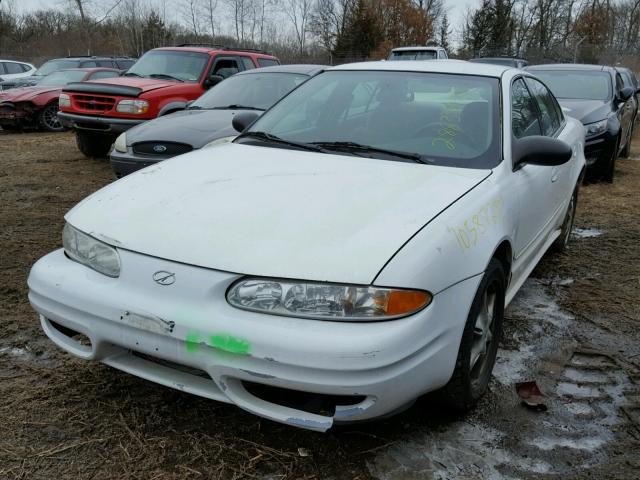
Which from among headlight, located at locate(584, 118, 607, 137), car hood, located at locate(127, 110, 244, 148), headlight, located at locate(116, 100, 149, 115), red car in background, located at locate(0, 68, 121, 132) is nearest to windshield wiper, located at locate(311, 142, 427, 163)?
car hood, located at locate(127, 110, 244, 148)

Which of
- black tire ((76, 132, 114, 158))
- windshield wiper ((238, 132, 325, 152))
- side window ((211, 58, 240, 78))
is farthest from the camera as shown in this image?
side window ((211, 58, 240, 78))

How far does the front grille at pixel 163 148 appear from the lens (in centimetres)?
587

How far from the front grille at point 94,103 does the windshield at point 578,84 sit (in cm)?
581

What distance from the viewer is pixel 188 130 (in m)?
6.03

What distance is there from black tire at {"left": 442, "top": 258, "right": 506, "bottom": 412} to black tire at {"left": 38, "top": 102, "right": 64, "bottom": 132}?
11.3 m

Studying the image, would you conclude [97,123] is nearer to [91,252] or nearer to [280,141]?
[280,141]

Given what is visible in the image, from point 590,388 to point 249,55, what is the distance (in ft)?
26.7

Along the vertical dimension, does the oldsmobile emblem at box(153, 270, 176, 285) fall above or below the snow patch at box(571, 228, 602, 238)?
above

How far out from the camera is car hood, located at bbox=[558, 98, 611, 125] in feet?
24.1

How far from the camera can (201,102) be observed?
23.3 ft

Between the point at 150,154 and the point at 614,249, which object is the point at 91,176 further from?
the point at 614,249

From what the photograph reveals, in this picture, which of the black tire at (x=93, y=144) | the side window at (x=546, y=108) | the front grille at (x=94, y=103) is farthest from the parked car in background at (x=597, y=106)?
Result: the black tire at (x=93, y=144)

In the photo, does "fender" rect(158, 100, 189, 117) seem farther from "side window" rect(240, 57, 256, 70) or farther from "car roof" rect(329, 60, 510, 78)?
"car roof" rect(329, 60, 510, 78)

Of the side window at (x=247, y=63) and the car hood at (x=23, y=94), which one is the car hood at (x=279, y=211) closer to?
the side window at (x=247, y=63)
